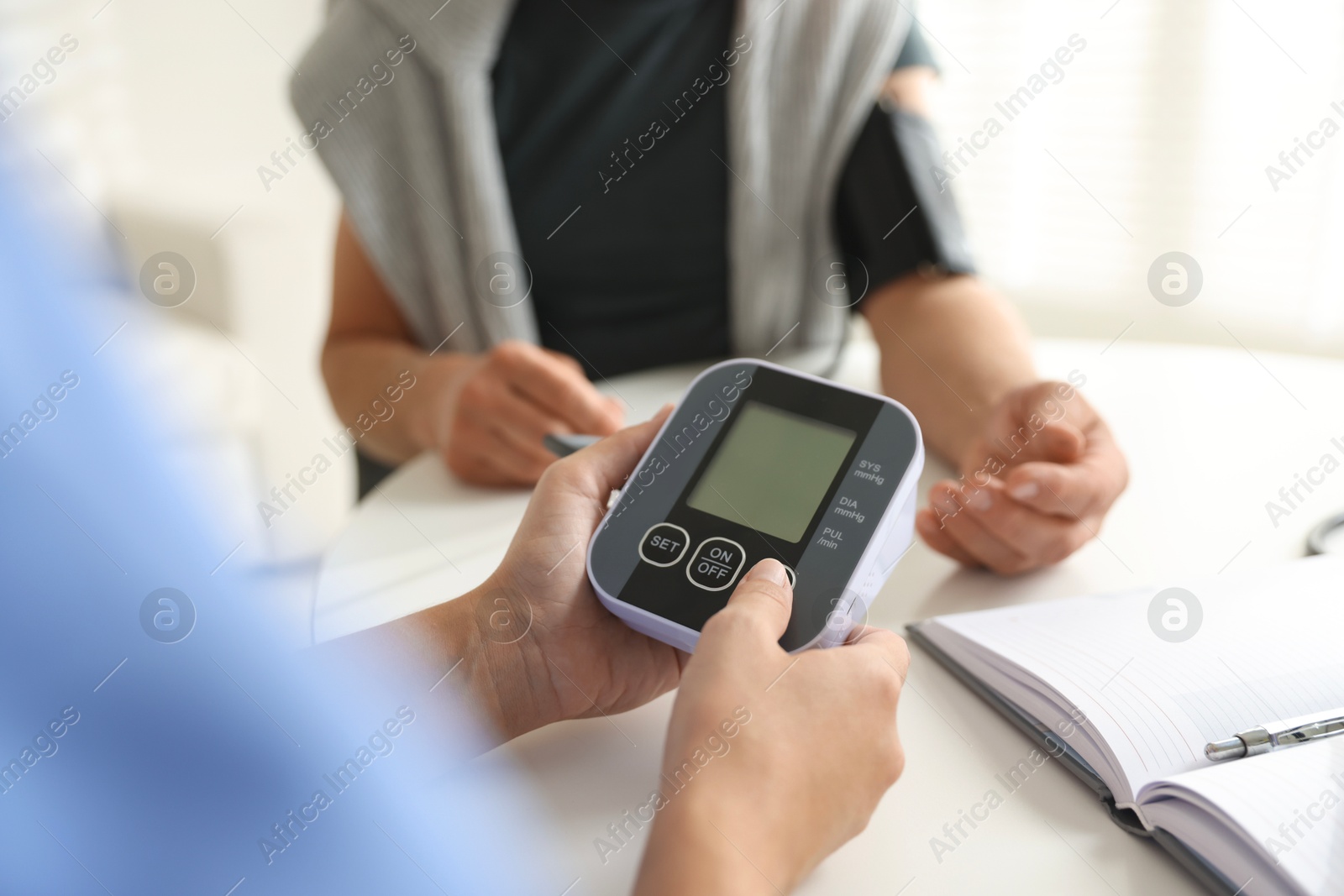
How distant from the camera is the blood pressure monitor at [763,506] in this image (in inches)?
20.6

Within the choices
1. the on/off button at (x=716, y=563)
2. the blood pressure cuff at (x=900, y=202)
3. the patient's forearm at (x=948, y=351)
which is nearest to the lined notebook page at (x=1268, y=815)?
the on/off button at (x=716, y=563)

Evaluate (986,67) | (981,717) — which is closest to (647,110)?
(981,717)

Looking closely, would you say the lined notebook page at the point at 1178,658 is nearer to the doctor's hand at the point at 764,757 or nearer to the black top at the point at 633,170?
the doctor's hand at the point at 764,757

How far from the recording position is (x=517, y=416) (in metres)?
0.82

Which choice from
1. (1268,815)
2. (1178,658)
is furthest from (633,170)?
(1268,815)

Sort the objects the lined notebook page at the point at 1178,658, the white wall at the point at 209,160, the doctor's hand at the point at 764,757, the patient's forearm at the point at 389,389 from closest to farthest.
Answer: the doctor's hand at the point at 764,757 → the lined notebook page at the point at 1178,658 → the patient's forearm at the point at 389,389 → the white wall at the point at 209,160

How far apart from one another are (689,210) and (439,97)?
0.30 m

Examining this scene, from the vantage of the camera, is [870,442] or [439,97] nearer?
[870,442]

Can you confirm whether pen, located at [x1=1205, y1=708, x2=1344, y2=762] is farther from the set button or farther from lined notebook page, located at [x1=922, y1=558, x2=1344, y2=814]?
the set button

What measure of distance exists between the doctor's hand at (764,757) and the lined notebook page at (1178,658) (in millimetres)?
109

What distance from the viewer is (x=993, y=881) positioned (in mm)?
438

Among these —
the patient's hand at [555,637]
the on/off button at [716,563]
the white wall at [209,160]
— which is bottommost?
the white wall at [209,160]

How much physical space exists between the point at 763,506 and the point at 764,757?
0.18 metres

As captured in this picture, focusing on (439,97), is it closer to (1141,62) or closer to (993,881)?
(993,881)
